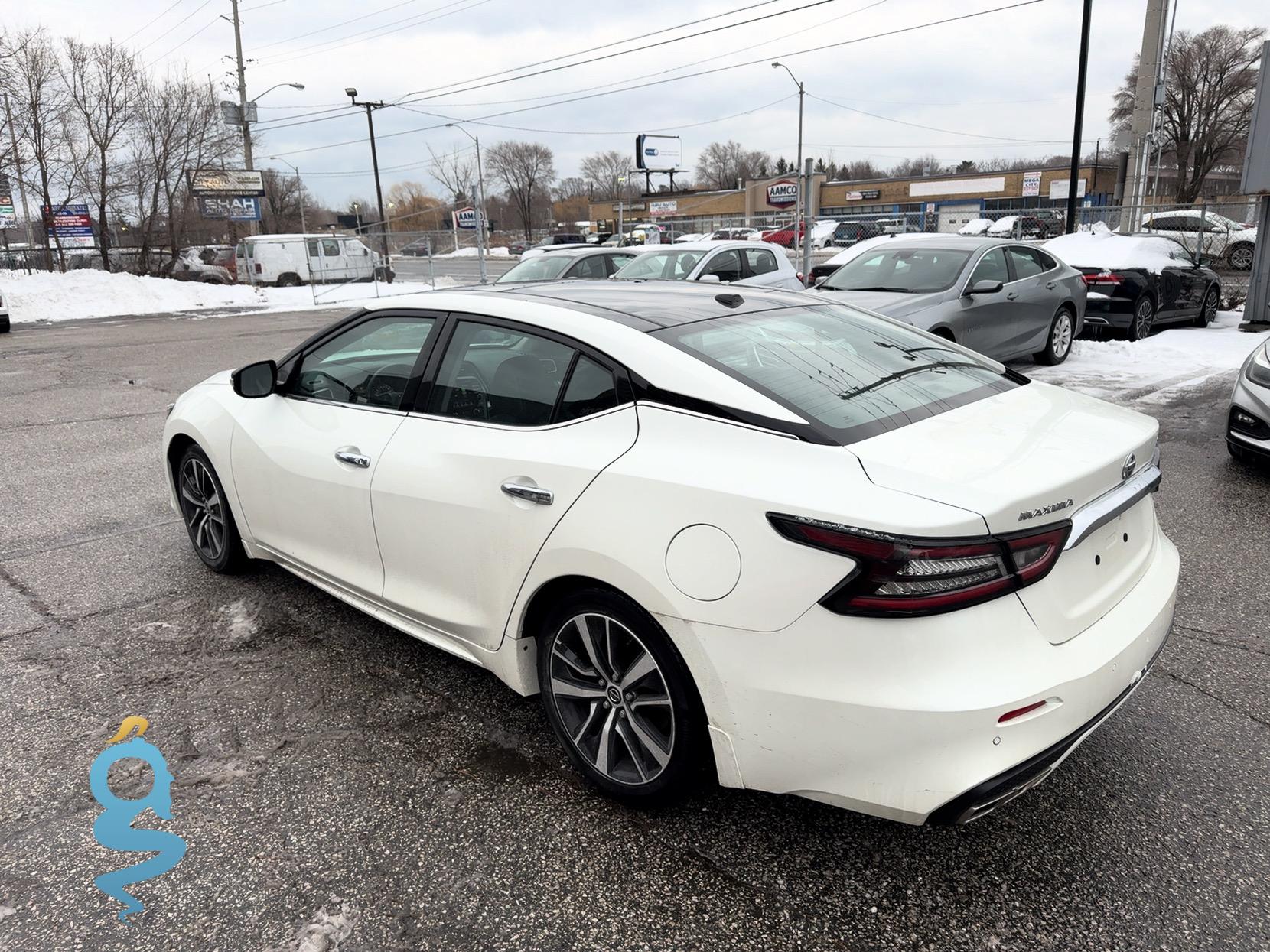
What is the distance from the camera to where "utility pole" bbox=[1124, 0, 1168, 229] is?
20938 millimetres

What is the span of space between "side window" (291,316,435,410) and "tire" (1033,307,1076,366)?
30.4ft

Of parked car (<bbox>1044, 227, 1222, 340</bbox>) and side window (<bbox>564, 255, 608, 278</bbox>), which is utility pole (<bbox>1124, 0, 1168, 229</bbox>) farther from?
side window (<bbox>564, 255, 608, 278</bbox>)

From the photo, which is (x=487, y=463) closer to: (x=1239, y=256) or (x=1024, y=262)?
(x=1024, y=262)

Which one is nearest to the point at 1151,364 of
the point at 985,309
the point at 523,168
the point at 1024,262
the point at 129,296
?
the point at 1024,262

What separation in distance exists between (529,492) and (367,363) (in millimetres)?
1349

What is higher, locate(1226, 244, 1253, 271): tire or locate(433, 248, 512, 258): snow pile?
locate(433, 248, 512, 258): snow pile

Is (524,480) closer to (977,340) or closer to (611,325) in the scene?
(611,325)

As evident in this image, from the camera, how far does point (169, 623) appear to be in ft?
13.7

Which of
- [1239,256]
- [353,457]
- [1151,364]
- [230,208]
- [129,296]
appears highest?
[230,208]

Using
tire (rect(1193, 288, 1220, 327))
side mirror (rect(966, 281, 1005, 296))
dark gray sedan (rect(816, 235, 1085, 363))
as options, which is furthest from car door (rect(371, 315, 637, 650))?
tire (rect(1193, 288, 1220, 327))

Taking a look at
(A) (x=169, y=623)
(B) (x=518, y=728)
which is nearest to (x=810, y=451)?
(B) (x=518, y=728)

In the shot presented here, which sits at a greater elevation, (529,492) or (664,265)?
(664,265)

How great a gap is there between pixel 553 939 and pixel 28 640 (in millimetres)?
3158

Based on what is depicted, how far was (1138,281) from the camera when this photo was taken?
1229cm
